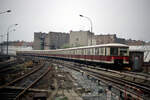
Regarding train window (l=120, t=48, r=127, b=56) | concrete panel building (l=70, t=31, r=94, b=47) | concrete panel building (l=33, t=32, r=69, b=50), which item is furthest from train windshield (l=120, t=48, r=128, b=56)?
concrete panel building (l=33, t=32, r=69, b=50)

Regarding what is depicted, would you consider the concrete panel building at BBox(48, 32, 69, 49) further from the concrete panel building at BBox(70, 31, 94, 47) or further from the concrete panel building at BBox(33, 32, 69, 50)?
the concrete panel building at BBox(70, 31, 94, 47)

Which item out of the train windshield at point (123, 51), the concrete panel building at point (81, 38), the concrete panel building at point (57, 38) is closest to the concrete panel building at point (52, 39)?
the concrete panel building at point (57, 38)

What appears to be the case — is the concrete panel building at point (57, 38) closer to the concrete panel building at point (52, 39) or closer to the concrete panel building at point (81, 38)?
the concrete panel building at point (52, 39)

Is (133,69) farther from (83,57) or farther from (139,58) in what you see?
(83,57)

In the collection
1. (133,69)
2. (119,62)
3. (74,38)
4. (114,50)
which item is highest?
(74,38)

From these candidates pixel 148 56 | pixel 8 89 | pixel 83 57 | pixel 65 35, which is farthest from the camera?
pixel 65 35

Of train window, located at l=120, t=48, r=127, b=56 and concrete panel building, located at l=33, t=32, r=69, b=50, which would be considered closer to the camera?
train window, located at l=120, t=48, r=127, b=56

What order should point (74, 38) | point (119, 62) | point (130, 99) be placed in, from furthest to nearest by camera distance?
point (74, 38), point (119, 62), point (130, 99)

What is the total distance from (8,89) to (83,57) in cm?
1654

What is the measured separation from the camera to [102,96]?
24.0ft

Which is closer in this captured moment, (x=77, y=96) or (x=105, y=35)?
(x=77, y=96)

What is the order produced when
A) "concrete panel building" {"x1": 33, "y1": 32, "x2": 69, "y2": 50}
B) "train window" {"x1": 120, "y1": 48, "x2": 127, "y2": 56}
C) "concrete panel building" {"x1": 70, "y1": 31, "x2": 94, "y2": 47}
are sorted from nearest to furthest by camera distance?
1. "train window" {"x1": 120, "y1": 48, "x2": 127, "y2": 56}
2. "concrete panel building" {"x1": 70, "y1": 31, "x2": 94, "y2": 47}
3. "concrete panel building" {"x1": 33, "y1": 32, "x2": 69, "y2": 50}

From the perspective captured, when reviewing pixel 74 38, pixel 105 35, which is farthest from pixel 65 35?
pixel 105 35

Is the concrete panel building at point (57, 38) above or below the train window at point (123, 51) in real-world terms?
above
